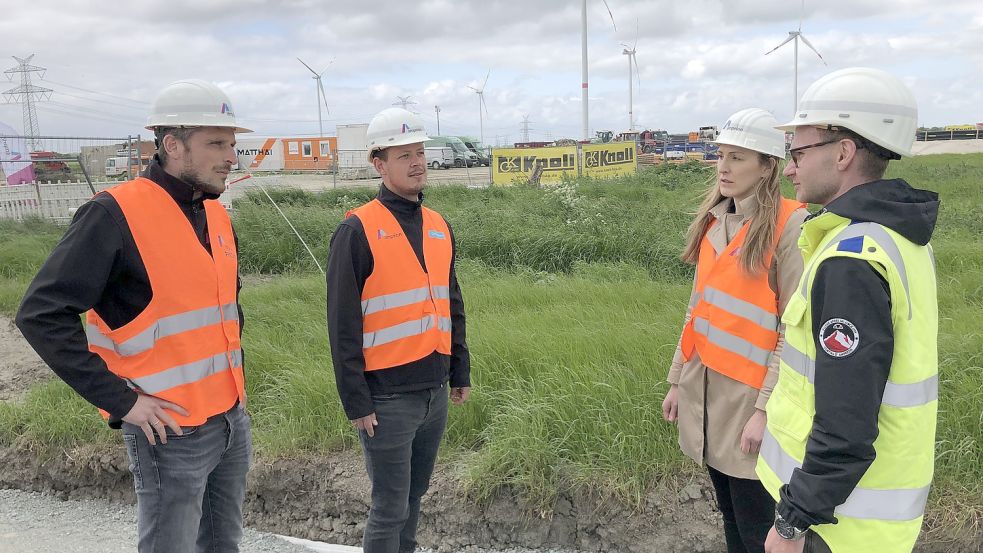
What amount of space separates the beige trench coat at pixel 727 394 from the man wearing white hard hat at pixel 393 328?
1.01 meters

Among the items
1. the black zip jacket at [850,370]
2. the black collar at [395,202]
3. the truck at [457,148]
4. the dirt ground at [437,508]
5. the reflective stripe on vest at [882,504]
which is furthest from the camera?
the truck at [457,148]

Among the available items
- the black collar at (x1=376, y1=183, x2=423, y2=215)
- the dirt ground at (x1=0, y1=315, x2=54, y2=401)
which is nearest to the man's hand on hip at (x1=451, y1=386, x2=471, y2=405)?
the black collar at (x1=376, y1=183, x2=423, y2=215)

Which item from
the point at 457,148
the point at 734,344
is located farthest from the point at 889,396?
the point at 457,148

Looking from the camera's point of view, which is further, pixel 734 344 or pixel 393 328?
pixel 393 328

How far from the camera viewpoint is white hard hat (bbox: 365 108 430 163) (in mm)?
2863

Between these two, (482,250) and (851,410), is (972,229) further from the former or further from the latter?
(851,410)

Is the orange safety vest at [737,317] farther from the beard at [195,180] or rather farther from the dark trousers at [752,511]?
the beard at [195,180]

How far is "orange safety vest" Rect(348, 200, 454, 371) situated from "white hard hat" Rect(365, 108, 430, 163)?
0.25 metres

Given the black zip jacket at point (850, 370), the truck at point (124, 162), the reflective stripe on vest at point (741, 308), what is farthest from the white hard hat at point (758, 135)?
the truck at point (124, 162)

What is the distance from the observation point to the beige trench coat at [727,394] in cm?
238

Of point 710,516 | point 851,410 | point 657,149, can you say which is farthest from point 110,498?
point 657,149

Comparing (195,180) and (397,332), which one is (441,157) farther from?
(195,180)

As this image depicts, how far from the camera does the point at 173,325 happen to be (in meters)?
2.31

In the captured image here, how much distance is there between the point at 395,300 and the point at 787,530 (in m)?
1.64
